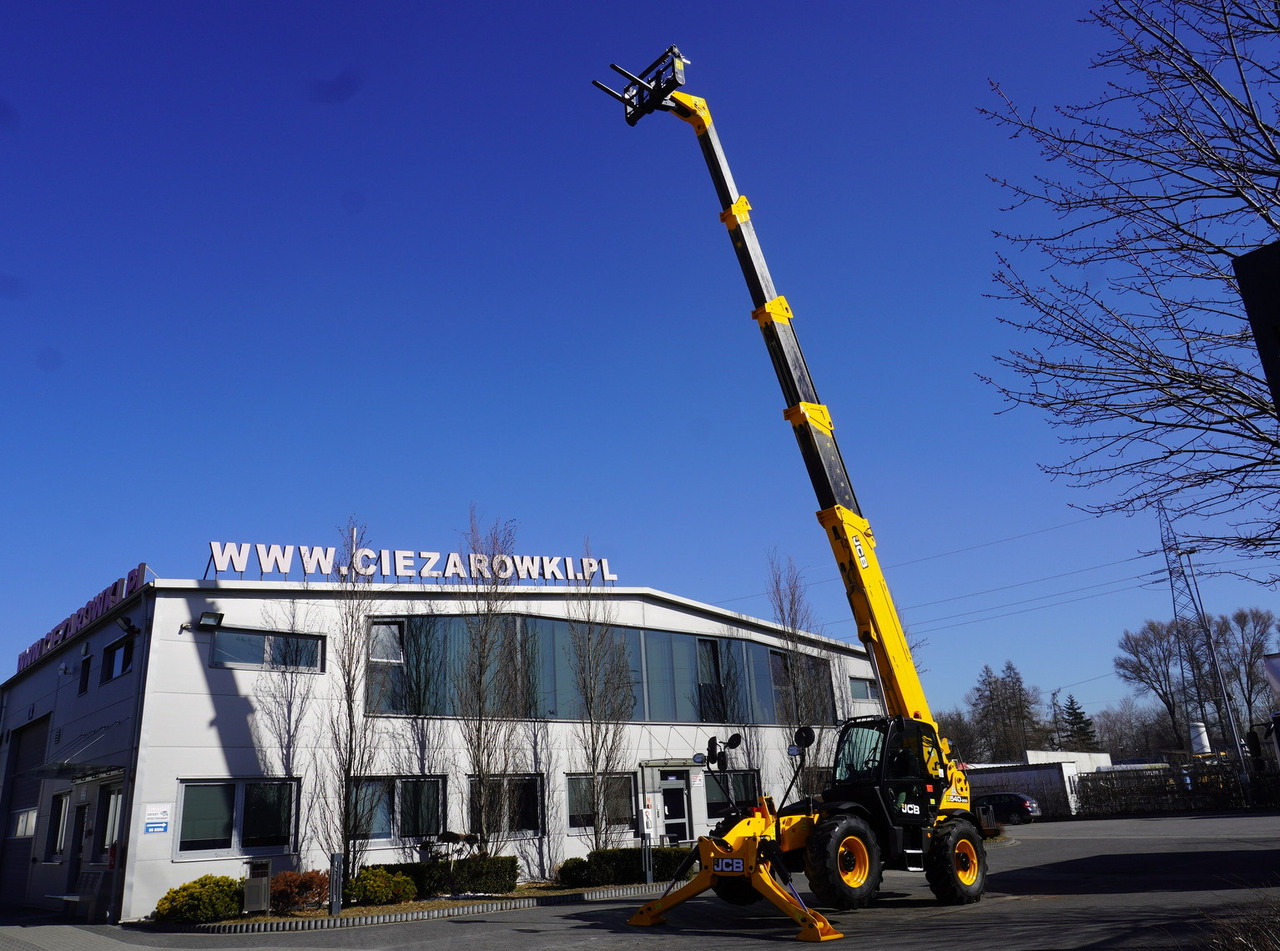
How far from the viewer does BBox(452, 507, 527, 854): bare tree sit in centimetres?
2259

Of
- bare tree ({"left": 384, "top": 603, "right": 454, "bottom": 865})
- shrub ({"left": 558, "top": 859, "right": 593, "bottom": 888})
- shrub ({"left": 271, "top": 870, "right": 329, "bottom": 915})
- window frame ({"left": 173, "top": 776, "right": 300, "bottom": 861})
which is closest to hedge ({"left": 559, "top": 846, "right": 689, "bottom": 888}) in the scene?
shrub ({"left": 558, "top": 859, "right": 593, "bottom": 888})

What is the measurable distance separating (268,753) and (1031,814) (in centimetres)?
3247

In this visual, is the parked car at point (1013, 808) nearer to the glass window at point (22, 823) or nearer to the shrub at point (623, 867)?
the shrub at point (623, 867)

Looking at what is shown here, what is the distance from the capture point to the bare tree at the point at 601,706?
24.5 meters

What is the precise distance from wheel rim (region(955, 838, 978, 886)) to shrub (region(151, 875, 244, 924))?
43.1ft

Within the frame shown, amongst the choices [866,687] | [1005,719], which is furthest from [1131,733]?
[866,687]

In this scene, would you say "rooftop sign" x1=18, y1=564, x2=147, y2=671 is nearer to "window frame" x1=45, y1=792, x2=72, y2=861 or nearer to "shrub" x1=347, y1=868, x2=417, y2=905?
"window frame" x1=45, y1=792, x2=72, y2=861

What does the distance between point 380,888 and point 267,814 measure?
3746 mm

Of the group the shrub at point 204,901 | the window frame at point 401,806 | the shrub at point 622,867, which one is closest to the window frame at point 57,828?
the shrub at point 204,901

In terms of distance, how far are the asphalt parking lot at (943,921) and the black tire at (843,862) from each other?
15.7 inches

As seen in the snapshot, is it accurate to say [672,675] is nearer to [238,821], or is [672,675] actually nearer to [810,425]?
[238,821]

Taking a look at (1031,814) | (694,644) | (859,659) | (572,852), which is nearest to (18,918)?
(572,852)

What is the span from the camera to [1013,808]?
39469mm

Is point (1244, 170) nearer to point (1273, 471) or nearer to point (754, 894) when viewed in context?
point (1273, 471)
